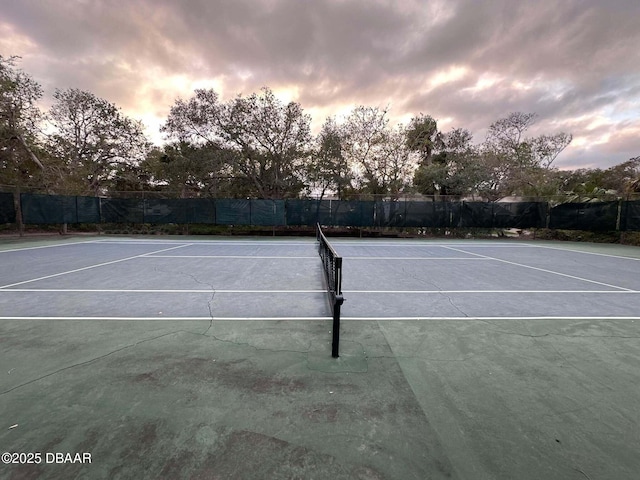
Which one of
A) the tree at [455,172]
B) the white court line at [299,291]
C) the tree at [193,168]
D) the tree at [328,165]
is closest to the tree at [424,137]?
the tree at [455,172]

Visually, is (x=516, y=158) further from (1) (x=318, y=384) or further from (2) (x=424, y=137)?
(1) (x=318, y=384)

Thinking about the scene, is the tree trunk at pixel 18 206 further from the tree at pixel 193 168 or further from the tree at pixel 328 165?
the tree at pixel 328 165

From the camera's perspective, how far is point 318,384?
8.11 ft

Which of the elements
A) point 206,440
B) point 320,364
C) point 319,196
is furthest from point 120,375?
point 319,196

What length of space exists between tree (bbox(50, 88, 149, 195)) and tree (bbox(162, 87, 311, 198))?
17.1 ft

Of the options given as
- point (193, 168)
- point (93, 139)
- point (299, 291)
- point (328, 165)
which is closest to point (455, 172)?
point (328, 165)

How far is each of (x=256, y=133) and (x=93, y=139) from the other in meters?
12.1

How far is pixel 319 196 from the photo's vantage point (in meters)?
19.3

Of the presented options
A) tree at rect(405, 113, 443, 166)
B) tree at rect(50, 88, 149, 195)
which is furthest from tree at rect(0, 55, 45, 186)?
tree at rect(405, 113, 443, 166)

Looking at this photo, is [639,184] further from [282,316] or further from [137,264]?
[137,264]

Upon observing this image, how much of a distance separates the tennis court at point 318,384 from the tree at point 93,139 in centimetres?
1968

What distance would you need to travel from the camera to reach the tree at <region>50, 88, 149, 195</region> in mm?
18688

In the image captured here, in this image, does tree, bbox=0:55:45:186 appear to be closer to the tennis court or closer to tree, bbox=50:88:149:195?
tree, bbox=50:88:149:195

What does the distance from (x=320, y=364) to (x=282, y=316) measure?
1406 millimetres
